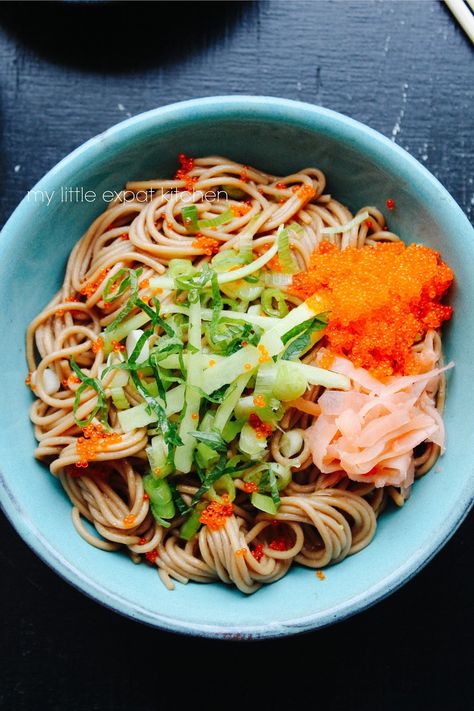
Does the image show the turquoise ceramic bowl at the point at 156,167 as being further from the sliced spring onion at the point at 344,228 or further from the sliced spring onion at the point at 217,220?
the sliced spring onion at the point at 217,220

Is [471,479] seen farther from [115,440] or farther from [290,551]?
[115,440]

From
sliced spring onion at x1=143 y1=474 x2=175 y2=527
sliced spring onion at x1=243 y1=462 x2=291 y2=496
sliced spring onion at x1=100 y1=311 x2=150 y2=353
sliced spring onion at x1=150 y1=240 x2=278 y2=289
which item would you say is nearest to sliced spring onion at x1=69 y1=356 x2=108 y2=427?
sliced spring onion at x1=100 y1=311 x2=150 y2=353

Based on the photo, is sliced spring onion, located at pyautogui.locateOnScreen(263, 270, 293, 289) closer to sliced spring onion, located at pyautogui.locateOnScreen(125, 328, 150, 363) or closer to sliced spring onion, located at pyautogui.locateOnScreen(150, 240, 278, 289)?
sliced spring onion, located at pyautogui.locateOnScreen(150, 240, 278, 289)

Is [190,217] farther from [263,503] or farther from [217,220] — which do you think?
[263,503]

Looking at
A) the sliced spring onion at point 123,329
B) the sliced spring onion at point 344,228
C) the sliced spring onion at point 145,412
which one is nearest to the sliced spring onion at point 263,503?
the sliced spring onion at point 145,412

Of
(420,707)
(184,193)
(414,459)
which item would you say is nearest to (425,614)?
(420,707)

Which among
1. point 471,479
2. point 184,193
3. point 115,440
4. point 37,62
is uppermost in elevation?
point 37,62

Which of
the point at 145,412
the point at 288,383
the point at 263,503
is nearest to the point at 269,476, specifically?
the point at 263,503
